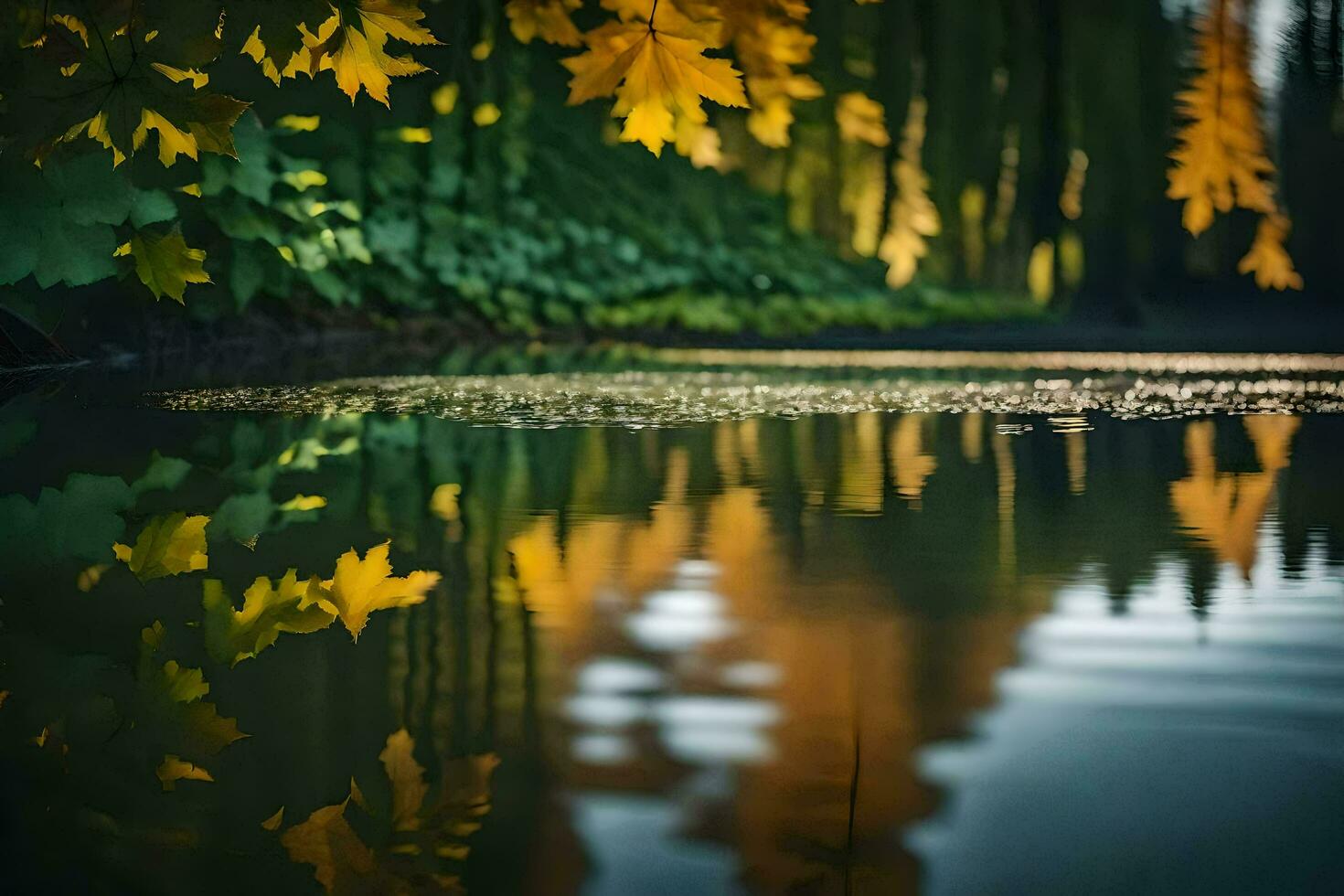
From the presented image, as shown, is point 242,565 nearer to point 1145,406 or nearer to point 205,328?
point 1145,406

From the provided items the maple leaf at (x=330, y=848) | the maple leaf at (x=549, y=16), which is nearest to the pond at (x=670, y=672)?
the maple leaf at (x=330, y=848)

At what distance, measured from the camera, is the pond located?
43.7 inches

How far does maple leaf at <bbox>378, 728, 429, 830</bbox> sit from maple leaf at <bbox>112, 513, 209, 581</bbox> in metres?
0.81

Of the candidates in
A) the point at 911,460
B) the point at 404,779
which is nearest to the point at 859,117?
the point at 911,460

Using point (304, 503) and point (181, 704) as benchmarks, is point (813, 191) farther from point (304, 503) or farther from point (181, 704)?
point (181, 704)

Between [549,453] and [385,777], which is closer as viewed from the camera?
[385,777]

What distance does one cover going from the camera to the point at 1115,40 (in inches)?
356

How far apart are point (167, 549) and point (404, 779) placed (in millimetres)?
1139

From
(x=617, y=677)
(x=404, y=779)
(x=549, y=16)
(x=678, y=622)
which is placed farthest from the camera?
(x=549, y=16)

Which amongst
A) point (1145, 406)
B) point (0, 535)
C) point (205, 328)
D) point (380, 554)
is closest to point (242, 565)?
point (380, 554)

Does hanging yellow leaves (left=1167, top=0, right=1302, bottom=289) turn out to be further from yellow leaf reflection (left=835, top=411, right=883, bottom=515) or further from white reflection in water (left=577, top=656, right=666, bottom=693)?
white reflection in water (left=577, top=656, right=666, bottom=693)

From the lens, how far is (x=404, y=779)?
125 cm

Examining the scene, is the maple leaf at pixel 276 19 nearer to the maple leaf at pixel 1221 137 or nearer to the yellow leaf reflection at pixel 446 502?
the yellow leaf reflection at pixel 446 502

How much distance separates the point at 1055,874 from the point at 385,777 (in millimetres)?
444
